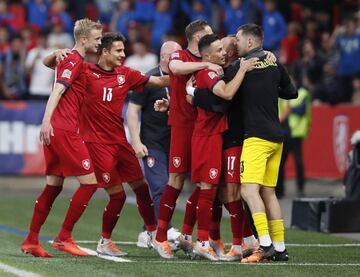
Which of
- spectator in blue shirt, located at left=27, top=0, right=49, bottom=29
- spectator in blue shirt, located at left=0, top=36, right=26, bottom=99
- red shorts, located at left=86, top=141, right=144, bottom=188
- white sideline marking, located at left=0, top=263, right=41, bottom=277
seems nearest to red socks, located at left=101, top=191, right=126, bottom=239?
red shorts, located at left=86, top=141, right=144, bottom=188

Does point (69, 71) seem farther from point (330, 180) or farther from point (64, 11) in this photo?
point (64, 11)

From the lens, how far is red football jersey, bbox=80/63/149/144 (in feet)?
40.5

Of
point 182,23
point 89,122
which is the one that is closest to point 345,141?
point 182,23

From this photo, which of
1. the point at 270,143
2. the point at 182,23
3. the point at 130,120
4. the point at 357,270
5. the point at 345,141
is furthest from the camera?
the point at 182,23

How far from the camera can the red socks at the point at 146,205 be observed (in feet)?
42.1

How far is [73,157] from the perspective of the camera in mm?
11852

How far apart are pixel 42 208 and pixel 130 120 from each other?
5.52 ft

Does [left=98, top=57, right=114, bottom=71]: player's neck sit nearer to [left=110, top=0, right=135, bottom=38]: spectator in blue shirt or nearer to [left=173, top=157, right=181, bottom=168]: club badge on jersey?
[left=173, top=157, right=181, bottom=168]: club badge on jersey

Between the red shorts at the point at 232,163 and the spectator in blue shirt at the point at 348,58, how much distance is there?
11.9 meters

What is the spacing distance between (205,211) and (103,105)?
158cm

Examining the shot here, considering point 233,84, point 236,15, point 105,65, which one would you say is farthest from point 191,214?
point 236,15

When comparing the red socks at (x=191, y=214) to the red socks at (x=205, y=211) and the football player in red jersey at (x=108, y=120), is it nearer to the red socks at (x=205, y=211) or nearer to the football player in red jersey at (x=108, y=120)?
the red socks at (x=205, y=211)

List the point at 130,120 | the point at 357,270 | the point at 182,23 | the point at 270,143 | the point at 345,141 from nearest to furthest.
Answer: the point at 357,270
the point at 270,143
the point at 130,120
the point at 345,141
the point at 182,23

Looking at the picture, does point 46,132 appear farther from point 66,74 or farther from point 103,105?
point 103,105
